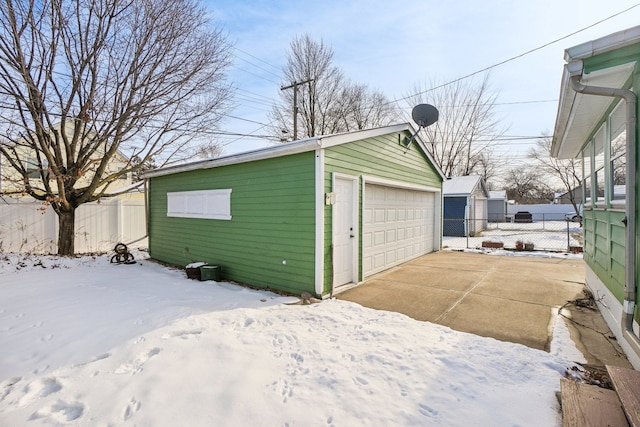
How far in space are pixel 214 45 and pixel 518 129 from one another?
20.2 meters

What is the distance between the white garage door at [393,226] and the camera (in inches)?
255

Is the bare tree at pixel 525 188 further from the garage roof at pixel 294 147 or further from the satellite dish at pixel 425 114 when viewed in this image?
the garage roof at pixel 294 147

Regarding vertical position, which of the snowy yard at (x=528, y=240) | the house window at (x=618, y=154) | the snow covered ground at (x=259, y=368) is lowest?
the snow covered ground at (x=259, y=368)

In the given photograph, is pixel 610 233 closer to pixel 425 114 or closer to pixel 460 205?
pixel 425 114

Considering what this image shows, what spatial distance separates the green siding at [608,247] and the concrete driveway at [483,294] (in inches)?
31.1

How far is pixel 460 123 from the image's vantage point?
22781mm

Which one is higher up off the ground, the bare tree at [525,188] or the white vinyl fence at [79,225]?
the bare tree at [525,188]

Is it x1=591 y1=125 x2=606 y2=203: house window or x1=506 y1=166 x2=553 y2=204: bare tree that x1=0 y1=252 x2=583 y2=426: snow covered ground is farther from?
x1=506 y1=166 x2=553 y2=204: bare tree

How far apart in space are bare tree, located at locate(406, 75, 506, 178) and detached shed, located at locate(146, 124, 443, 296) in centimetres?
1435

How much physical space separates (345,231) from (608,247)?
3602 mm

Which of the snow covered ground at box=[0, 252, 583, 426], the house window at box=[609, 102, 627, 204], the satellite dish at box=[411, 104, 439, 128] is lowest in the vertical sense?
the snow covered ground at box=[0, 252, 583, 426]

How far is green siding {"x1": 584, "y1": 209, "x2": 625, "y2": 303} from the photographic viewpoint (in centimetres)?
317

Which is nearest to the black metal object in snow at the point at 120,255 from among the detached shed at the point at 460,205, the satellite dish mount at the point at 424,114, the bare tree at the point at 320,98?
the satellite dish mount at the point at 424,114

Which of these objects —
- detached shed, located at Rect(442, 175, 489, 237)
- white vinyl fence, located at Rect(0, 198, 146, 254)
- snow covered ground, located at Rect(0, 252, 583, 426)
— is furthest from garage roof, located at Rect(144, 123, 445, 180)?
detached shed, located at Rect(442, 175, 489, 237)
